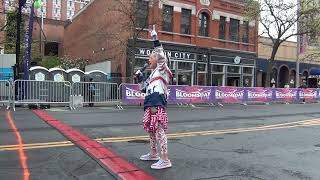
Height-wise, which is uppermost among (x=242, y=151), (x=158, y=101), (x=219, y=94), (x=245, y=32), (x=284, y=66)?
(x=245, y=32)

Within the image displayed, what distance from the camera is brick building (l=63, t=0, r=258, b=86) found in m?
33.0

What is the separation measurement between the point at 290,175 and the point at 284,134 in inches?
208

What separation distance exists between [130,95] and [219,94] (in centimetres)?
633

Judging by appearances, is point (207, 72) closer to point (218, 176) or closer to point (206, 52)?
point (206, 52)

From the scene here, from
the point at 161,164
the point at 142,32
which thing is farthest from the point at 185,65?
the point at 161,164

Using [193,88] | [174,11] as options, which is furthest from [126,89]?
[174,11]

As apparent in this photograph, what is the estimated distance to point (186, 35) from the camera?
119ft

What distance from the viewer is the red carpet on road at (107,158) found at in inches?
258

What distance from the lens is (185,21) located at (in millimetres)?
36688

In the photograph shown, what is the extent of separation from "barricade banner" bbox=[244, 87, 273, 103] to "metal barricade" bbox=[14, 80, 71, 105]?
12.0 meters

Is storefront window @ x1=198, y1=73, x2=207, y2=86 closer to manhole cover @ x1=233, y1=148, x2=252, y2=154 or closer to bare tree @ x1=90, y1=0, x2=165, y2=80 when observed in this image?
bare tree @ x1=90, y1=0, x2=165, y2=80

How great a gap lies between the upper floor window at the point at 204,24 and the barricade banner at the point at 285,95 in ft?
30.1

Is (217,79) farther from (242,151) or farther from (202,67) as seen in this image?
(242,151)

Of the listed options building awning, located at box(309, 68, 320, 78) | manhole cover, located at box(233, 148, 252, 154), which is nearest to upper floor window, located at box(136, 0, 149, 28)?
building awning, located at box(309, 68, 320, 78)
